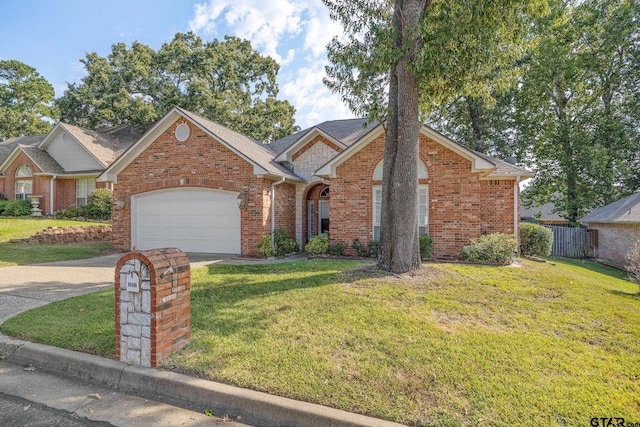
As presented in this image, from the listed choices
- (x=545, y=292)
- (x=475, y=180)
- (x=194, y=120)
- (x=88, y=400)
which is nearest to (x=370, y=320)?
(x=88, y=400)

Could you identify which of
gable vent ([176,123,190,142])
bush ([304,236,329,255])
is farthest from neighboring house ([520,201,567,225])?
gable vent ([176,123,190,142])

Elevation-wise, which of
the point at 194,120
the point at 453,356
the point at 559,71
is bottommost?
the point at 453,356

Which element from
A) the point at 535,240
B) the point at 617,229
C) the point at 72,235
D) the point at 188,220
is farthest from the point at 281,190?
the point at 617,229

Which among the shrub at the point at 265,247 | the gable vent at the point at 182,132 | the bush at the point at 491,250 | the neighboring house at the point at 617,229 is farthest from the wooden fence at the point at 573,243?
the gable vent at the point at 182,132

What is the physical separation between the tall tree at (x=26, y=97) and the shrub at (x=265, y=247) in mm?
35895

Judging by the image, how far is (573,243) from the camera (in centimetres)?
1808

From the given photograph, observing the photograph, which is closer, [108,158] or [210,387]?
[210,387]

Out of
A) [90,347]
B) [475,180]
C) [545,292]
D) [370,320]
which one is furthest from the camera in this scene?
[475,180]

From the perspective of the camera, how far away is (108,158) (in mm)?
21438

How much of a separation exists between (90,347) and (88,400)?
1.01m

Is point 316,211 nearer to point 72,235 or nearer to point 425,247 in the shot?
point 425,247

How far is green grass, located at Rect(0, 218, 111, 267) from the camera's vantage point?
10961 mm

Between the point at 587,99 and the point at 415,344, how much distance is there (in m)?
26.4

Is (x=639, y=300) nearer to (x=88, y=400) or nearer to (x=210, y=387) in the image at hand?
(x=210, y=387)
